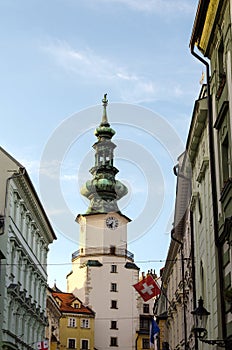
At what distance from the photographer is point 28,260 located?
4172 centimetres

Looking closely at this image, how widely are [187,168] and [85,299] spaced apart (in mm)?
62077

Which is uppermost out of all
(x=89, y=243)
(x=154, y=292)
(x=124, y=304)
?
(x=89, y=243)

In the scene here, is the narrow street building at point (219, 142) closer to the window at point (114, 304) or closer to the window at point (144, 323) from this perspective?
the window at point (114, 304)

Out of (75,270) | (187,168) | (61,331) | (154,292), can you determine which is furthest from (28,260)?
(75,270)

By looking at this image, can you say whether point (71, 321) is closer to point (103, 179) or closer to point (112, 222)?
point (112, 222)

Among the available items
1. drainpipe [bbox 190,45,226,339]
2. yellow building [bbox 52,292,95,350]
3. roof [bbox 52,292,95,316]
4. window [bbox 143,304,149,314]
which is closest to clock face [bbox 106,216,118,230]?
roof [bbox 52,292,95,316]

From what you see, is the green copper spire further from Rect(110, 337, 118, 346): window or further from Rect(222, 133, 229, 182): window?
Rect(222, 133, 229, 182): window

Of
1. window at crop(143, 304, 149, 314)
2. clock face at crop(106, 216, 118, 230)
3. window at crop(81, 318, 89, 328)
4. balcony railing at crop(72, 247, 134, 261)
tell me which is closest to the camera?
window at crop(81, 318, 89, 328)

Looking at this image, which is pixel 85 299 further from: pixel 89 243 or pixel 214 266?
pixel 214 266

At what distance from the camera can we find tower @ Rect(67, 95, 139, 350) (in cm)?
8781

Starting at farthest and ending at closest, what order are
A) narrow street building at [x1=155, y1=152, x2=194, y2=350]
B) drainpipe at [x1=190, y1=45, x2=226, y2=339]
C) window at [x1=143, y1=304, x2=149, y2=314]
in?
window at [x1=143, y1=304, x2=149, y2=314] < narrow street building at [x1=155, y1=152, x2=194, y2=350] < drainpipe at [x1=190, y1=45, x2=226, y2=339]

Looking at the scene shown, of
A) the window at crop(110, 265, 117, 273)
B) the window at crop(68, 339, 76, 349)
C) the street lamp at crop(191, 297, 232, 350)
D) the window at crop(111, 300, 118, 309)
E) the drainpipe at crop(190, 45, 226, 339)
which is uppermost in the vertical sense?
the window at crop(110, 265, 117, 273)

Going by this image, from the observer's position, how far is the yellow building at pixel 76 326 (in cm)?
8388

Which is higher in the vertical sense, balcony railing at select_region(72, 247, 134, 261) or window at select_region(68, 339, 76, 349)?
balcony railing at select_region(72, 247, 134, 261)
